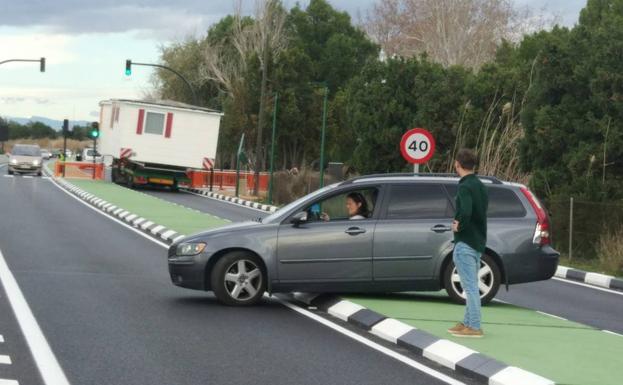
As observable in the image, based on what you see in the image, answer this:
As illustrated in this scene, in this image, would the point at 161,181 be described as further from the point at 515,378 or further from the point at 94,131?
the point at 515,378

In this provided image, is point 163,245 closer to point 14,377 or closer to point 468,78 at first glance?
point 14,377

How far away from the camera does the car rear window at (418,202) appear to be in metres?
13.7

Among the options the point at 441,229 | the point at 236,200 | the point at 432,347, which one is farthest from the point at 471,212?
the point at 236,200

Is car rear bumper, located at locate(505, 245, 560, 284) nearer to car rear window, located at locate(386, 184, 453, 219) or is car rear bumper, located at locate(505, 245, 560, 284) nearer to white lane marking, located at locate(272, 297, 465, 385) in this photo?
car rear window, located at locate(386, 184, 453, 219)

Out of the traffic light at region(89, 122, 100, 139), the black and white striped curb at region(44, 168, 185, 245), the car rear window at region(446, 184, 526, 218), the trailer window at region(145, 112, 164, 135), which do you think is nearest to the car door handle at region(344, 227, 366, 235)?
the car rear window at region(446, 184, 526, 218)

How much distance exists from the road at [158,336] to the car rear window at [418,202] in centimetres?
171

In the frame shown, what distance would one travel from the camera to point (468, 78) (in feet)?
136

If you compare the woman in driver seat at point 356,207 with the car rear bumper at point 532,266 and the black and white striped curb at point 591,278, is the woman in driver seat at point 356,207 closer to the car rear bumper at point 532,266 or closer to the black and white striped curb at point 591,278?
the car rear bumper at point 532,266

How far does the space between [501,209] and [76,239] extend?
36.6 feet

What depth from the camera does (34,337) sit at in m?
10.4

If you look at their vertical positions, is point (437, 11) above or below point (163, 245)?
above

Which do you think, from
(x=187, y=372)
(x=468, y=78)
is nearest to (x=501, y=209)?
(x=187, y=372)

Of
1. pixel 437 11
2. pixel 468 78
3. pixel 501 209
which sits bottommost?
pixel 501 209

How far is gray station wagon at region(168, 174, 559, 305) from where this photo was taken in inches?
525
